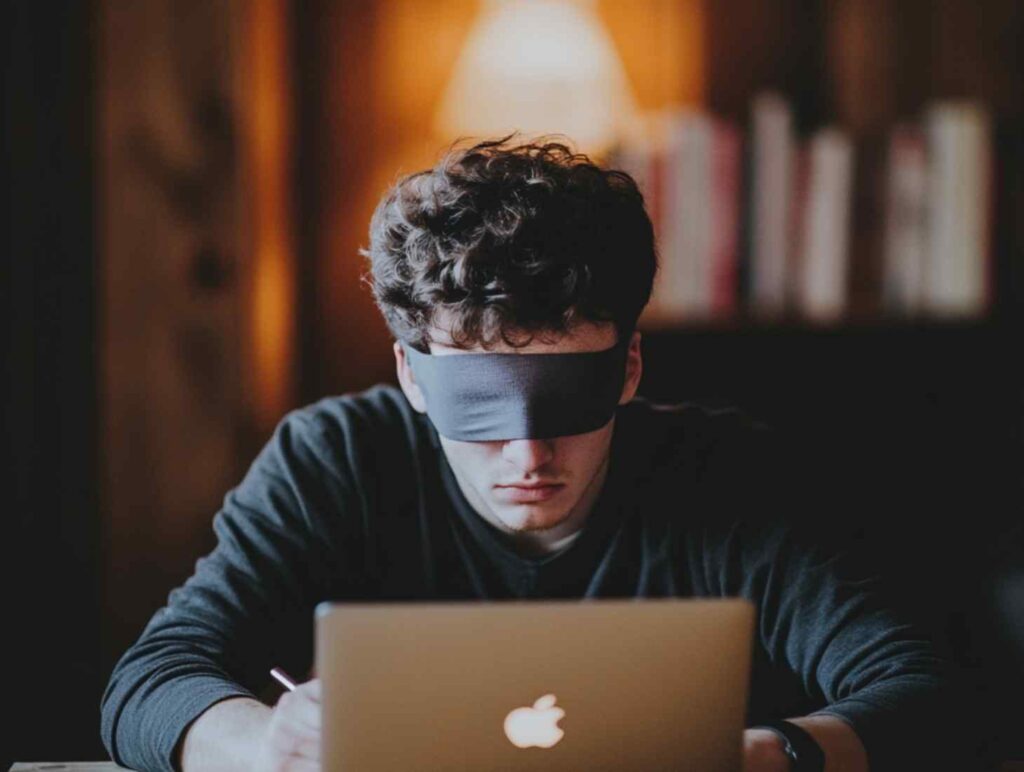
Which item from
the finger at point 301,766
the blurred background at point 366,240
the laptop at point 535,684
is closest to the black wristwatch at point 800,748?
the laptop at point 535,684

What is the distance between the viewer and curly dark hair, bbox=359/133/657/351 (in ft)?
4.19

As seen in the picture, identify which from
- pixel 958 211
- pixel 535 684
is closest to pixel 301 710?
pixel 535 684

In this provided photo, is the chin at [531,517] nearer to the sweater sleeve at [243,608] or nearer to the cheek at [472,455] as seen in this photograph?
the cheek at [472,455]

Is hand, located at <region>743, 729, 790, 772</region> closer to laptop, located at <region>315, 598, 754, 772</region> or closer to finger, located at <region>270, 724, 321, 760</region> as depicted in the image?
laptop, located at <region>315, 598, 754, 772</region>

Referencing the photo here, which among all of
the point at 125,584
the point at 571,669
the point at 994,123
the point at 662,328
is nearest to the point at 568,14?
the point at 662,328

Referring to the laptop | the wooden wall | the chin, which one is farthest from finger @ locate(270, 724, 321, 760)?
the wooden wall

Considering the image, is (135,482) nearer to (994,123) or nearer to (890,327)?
(890,327)

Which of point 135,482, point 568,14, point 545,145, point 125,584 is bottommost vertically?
point 125,584

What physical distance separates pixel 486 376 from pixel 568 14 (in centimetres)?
147

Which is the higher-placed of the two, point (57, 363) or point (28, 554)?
point (57, 363)

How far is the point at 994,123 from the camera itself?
2531mm

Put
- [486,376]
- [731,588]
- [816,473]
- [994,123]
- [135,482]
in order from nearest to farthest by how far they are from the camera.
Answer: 1. [486,376]
2. [731,588]
3. [816,473]
4. [135,482]
5. [994,123]

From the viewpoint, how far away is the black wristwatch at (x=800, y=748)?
3.56 ft

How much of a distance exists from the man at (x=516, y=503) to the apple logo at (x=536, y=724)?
251mm
